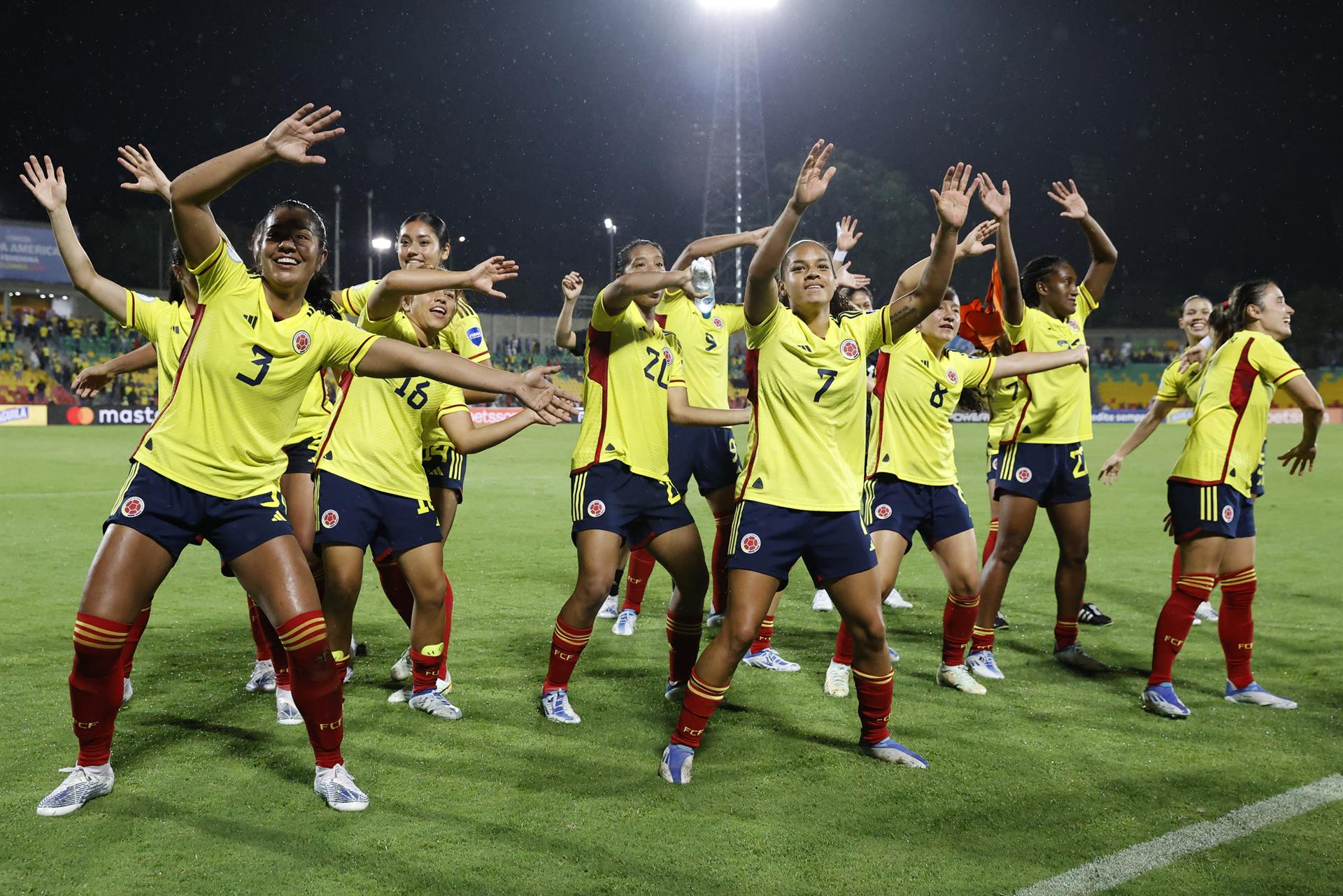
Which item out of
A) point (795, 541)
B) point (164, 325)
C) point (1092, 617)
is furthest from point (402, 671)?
point (1092, 617)

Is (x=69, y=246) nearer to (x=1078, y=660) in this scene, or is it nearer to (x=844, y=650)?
(x=844, y=650)

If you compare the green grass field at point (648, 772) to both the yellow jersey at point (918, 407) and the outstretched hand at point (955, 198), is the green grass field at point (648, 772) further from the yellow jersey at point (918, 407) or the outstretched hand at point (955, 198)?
the outstretched hand at point (955, 198)

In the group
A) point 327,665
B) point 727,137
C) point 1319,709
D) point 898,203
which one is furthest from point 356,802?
point 898,203

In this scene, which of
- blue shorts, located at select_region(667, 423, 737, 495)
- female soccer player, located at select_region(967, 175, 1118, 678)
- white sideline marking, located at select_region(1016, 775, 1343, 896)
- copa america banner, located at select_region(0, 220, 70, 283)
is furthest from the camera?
copa america banner, located at select_region(0, 220, 70, 283)

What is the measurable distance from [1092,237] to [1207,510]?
1890 mm

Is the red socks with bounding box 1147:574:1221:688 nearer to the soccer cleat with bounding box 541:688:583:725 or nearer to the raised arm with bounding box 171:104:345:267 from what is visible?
the soccer cleat with bounding box 541:688:583:725

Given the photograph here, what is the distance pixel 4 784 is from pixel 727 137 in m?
44.8

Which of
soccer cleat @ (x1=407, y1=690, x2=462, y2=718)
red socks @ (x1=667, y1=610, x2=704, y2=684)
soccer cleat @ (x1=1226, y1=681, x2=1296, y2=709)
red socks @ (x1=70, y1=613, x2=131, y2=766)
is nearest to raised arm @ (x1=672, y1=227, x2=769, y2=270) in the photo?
red socks @ (x1=667, y1=610, x2=704, y2=684)

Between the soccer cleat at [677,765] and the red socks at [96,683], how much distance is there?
2.21m

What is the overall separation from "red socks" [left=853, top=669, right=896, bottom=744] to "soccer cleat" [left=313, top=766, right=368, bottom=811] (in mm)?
2187

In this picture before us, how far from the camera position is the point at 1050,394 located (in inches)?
254

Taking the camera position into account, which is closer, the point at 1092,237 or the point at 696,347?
the point at 1092,237

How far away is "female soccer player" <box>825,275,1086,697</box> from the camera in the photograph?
5.86m

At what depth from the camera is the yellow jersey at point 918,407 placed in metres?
5.88
